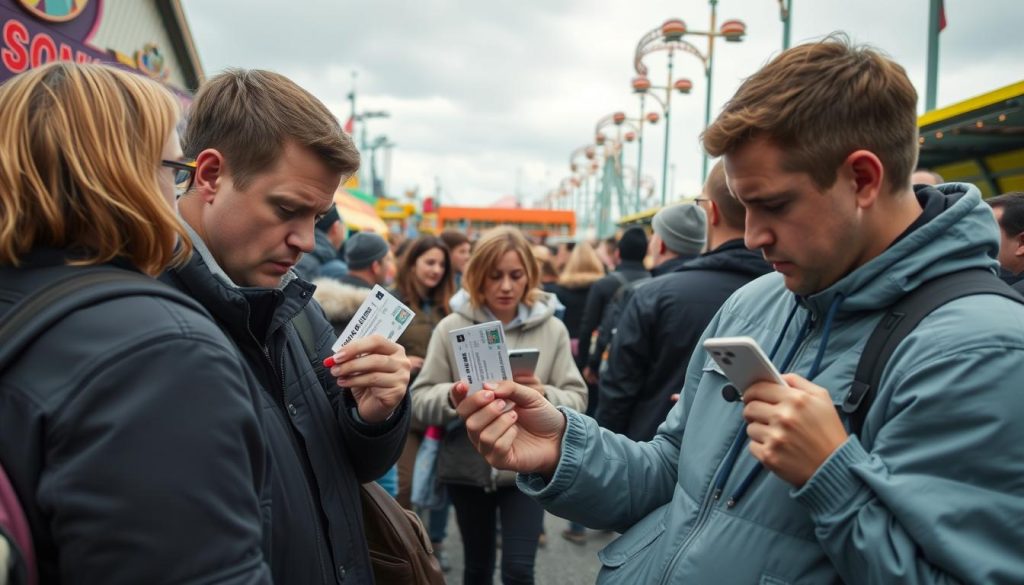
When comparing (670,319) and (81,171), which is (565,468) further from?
(670,319)

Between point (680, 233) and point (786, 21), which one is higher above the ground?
point (786, 21)

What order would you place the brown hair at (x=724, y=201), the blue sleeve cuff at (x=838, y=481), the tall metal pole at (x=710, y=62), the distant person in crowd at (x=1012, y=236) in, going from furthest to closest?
the tall metal pole at (x=710, y=62)
the distant person in crowd at (x=1012, y=236)
the brown hair at (x=724, y=201)
the blue sleeve cuff at (x=838, y=481)

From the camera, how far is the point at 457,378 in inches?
146

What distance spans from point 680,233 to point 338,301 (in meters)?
2.15

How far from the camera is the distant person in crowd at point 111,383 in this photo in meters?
0.92

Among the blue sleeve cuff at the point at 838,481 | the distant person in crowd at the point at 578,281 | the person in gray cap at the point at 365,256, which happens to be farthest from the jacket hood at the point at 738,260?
the distant person in crowd at the point at 578,281

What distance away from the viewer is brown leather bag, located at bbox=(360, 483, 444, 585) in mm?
1987

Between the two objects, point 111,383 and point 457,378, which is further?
point 457,378

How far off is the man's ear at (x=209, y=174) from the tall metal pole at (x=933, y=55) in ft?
28.8

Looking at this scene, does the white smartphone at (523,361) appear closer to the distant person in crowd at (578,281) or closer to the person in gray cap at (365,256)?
the person in gray cap at (365,256)

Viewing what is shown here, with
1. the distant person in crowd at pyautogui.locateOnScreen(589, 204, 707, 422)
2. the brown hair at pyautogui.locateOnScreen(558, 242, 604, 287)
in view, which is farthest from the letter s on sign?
the distant person in crowd at pyautogui.locateOnScreen(589, 204, 707, 422)

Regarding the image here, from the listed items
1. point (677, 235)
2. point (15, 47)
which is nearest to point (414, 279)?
point (677, 235)

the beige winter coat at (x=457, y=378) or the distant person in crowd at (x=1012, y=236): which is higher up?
the distant person in crowd at (x=1012, y=236)

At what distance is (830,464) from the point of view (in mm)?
1181
